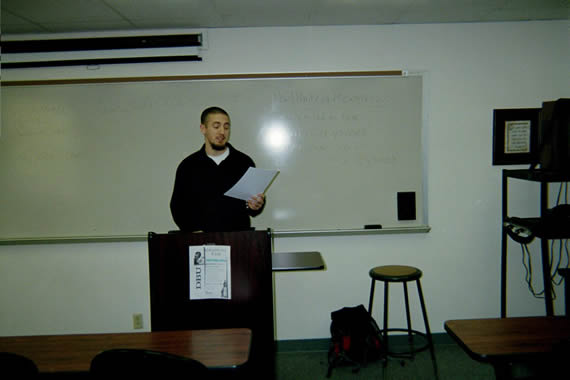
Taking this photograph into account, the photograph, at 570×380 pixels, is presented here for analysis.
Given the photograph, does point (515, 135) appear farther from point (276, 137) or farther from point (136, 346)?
point (136, 346)

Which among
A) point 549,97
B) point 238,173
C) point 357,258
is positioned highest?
point 549,97

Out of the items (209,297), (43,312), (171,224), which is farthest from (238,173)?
(43,312)

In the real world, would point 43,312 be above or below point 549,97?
below

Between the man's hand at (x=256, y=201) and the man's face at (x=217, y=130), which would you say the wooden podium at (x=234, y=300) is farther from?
the man's face at (x=217, y=130)

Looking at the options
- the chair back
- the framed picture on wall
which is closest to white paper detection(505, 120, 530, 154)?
the framed picture on wall

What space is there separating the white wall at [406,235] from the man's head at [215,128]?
326 mm

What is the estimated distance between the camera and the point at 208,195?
258 cm

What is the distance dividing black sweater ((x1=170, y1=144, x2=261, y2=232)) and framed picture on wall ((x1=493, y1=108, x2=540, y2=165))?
184cm

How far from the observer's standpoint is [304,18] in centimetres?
254

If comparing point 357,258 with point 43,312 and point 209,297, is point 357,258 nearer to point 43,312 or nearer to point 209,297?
point 209,297

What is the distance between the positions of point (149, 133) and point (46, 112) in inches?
30.4

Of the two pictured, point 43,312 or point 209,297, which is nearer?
point 209,297

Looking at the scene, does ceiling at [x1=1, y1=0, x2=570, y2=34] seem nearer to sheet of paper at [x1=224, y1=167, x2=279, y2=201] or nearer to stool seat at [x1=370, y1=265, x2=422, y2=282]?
sheet of paper at [x1=224, y1=167, x2=279, y2=201]

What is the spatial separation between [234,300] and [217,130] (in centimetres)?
147
